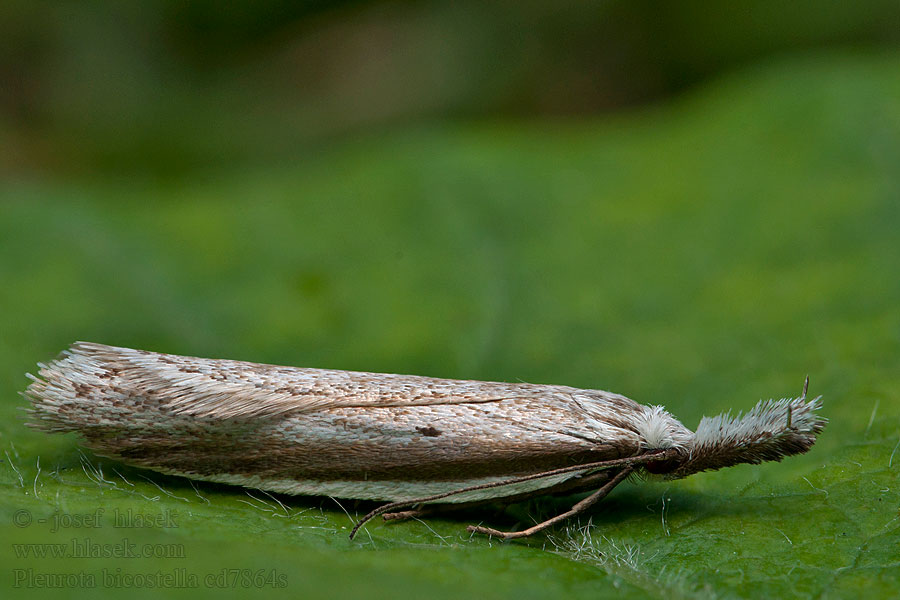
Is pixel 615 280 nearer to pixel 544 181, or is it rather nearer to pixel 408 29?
pixel 544 181

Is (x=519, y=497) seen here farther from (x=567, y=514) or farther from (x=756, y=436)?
(x=756, y=436)

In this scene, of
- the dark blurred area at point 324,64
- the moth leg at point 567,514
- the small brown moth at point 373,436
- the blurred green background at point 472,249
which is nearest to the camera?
the blurred green background at point 472,249

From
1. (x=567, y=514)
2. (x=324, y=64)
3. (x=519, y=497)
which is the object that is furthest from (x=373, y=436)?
(x=324, y=64)

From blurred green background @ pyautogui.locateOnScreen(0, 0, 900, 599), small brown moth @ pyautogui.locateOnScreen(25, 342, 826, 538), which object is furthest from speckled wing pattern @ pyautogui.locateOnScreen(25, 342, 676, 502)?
blurred green background @ pyautogui.locateOnScreen(0, 0, 900, 599)

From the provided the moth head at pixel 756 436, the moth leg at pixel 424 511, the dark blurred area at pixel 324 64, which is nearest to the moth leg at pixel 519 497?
the moth leg at pixel 424 511

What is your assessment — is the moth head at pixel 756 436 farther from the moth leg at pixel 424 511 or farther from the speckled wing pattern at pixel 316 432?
the moth leg at pixel 424 511

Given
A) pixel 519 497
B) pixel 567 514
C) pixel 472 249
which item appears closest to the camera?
pixel 567 514

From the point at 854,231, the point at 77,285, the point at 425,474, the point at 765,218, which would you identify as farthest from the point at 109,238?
the point at 854,231
